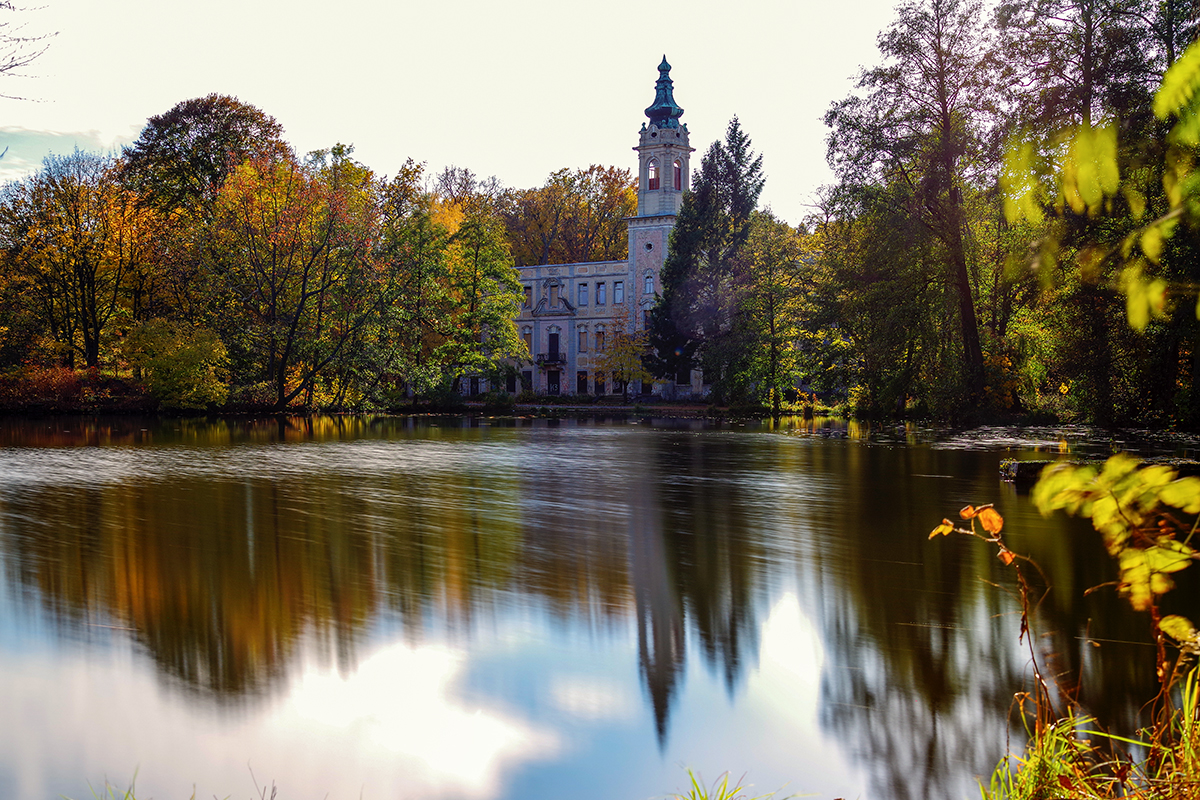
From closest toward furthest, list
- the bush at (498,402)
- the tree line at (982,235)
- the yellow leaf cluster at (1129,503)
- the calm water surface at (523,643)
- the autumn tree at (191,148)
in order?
the yellow leaf cluster at (1129,503) < the calm water surface at (523,643) < the tree line at (982,235) < the autumn tree at (191,148) < the bush at (498,402)

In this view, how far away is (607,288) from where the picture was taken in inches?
3142

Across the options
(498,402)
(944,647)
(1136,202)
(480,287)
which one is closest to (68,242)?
(480,287)

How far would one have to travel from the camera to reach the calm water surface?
5121 millimetres

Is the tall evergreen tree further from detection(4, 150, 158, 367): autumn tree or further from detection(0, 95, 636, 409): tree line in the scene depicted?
detection(4, 150, 158, 367): autumn tree

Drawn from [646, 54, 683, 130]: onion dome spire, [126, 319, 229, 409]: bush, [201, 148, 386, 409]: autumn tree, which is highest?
[646, 54, 683, 130]: onion dome spire

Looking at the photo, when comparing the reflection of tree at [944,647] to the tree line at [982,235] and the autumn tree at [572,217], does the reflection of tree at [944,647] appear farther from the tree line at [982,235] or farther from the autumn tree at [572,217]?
the autumn tree at [572,217]

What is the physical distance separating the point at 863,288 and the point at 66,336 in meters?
37.6

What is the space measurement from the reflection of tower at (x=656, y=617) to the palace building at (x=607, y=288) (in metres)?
60.6

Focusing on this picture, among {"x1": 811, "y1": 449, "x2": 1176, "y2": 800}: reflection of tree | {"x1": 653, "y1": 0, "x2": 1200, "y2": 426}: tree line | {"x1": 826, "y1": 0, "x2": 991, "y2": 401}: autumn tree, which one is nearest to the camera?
{"x1": 811, "y1": 449, "x2": 1176, "y2": 800}: reflection of tree

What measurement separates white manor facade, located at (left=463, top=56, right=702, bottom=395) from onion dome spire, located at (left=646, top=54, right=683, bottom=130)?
78 mm

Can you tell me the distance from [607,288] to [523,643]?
7341 centimetres

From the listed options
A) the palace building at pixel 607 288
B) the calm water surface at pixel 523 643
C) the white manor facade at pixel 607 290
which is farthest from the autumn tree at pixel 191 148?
the calm water surface at pixel 523 643

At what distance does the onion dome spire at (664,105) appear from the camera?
7481 centimetres

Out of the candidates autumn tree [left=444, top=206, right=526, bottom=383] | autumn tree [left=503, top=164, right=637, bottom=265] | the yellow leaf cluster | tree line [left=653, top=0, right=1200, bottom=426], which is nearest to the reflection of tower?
the yellow leaf cluster
